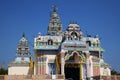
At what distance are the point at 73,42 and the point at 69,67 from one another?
557 cm

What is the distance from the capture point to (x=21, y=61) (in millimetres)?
50906

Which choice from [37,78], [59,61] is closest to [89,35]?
[59,61]

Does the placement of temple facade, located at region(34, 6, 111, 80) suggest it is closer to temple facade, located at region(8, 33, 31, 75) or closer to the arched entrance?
the arched entrance

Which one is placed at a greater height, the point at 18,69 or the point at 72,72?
the point at 18,69

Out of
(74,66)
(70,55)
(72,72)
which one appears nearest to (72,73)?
(72,72)

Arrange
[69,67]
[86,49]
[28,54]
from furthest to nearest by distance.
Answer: [28,54], [69,67], [86,49]

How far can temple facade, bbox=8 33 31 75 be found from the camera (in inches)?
1939

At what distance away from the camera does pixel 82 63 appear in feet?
131

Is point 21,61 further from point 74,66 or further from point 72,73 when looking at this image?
point 74,66

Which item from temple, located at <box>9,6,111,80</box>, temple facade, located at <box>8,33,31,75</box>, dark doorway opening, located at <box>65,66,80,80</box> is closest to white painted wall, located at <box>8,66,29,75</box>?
temple facade, located at <box>8,33,31,75</box>

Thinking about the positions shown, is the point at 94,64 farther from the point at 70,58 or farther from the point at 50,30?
the point at 50,30

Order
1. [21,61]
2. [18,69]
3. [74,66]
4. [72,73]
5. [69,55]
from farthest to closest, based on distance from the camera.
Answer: [21,61], [18,69], [72,73], [74,66], [69,55]

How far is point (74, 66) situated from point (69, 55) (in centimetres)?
337

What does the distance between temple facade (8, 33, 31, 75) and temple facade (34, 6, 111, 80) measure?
718cm
